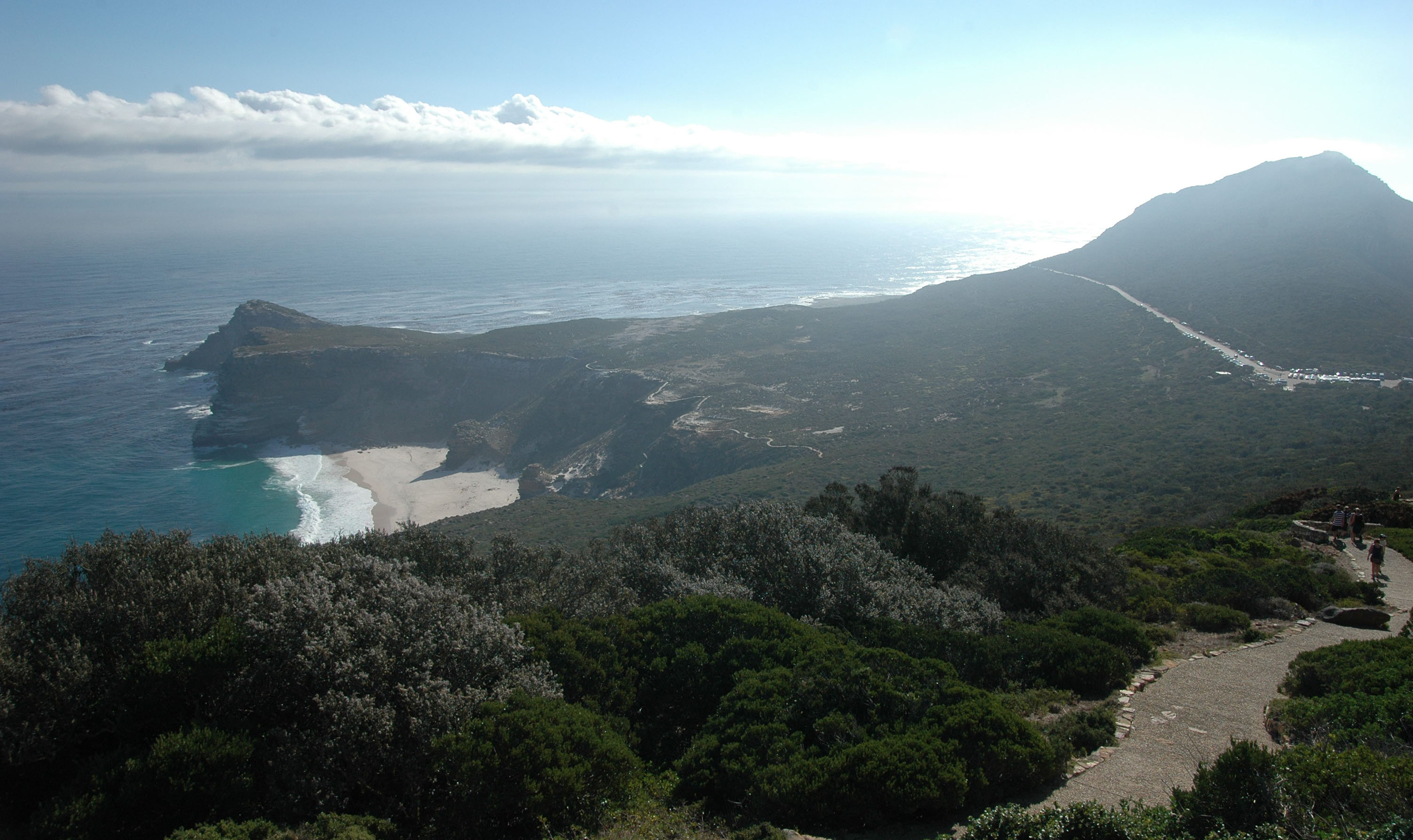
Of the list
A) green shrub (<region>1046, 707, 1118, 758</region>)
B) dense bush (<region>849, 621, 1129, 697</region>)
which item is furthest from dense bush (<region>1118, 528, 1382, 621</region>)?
green shrub (<region>1046, 707, 1118, 758</region>)

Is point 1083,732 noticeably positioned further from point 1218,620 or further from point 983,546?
point 983,546

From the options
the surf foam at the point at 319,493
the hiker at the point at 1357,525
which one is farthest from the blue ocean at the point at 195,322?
the hiker at the point at 1357,525

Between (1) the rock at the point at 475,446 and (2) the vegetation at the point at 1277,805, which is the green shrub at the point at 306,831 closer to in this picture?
(2) the vegetation at the point at 1277,805

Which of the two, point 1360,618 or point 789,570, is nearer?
point 1360,618

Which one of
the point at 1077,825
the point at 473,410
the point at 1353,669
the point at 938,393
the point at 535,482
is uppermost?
the point at 1077,825

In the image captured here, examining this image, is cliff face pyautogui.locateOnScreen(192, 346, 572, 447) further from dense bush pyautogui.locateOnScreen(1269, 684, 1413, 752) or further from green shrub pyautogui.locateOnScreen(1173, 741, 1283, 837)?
green shrub pyautogui.locateOnScreen(1173, 741, 1283, 837)

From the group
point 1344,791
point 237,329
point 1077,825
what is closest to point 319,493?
point 237,329
